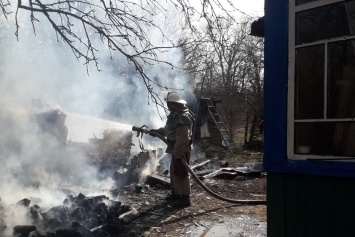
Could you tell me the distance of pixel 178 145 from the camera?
6.87 meters

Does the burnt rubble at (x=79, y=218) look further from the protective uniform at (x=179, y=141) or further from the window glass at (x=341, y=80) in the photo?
the window glass at (x=341, y=80)

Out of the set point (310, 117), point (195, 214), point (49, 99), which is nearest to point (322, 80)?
point (310, 117)

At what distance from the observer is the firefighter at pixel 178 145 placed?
271 inches

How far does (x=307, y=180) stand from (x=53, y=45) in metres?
12.1

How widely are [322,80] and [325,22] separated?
50cm

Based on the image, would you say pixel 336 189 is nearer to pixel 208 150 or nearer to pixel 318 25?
pixel 318 25

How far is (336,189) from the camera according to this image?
10.1 feet

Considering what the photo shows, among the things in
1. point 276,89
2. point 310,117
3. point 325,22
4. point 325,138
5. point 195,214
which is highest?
point 325,22

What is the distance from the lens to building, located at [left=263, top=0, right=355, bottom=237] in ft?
9.99

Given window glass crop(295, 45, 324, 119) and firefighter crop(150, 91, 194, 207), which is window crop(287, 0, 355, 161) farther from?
firefighter crop(150, 91, 194, 207)

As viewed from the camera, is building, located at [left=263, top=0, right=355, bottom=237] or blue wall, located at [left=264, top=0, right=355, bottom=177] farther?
blue wall, located at [left=264, top=0, right=355, bottom=177]

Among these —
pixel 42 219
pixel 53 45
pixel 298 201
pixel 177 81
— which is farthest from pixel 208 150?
pixel 298 201

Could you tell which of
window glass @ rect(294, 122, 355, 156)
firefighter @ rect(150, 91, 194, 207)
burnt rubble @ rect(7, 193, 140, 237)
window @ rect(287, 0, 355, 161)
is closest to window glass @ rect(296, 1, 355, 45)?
window @ rect(287, 0, 355, 161)

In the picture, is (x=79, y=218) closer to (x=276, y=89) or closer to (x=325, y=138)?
(x=276, y=89)
